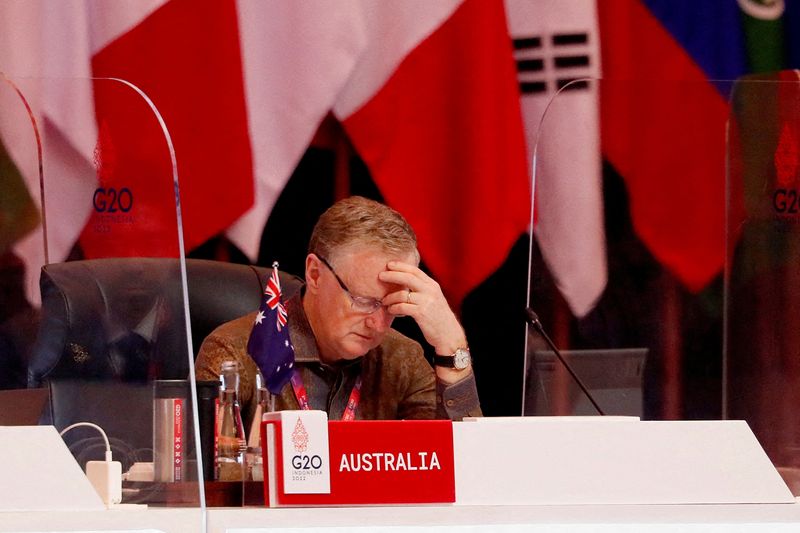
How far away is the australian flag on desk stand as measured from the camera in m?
1.85

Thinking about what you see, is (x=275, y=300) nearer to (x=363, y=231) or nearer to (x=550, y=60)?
(x=363, y=231)

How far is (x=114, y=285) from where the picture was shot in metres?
1.51

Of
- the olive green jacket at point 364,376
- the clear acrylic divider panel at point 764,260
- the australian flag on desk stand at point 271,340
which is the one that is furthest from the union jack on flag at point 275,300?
the clear acrylic divider panel at point 764,260

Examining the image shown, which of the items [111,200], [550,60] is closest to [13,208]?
[111,200]

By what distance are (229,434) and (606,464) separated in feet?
1.61

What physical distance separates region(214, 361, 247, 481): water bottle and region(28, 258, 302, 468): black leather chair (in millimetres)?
167

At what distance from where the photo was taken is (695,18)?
335cm

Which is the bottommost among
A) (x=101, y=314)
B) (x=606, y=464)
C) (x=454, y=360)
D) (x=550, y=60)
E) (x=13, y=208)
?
(x=606, y=464)

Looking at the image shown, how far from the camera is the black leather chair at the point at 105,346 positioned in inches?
57.6

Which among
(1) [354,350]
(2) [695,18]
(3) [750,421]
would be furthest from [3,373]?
(2) [695,18]

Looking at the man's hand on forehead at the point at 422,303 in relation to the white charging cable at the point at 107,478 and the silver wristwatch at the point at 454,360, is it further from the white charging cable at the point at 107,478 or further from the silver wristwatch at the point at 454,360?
the white charging cable at the point at 107,478

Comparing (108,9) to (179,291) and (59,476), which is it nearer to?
(179,291)

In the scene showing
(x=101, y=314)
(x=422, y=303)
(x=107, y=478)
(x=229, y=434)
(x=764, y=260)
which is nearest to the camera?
(x=107, y=478)

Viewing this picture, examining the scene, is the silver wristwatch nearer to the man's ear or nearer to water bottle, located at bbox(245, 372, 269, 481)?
the man's ear
